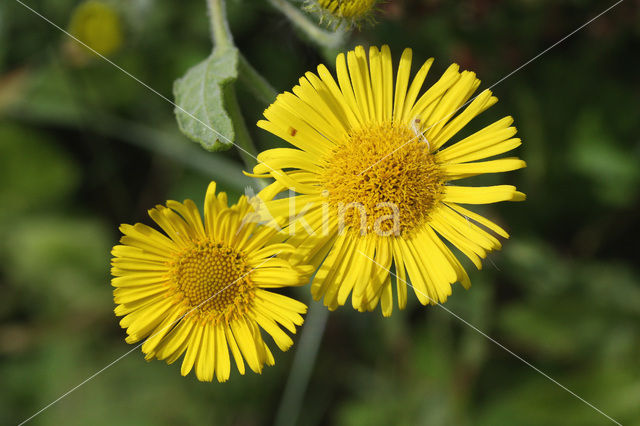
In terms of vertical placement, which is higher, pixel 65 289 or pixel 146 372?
pixel 65 289

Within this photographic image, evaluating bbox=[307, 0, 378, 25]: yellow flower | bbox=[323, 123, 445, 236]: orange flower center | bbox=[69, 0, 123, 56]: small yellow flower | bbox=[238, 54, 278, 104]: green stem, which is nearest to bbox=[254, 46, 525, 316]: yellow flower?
bbox=[323, 123, 445, 236]: orange flower center

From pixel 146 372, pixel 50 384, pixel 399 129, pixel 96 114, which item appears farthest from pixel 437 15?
pixel 50 384

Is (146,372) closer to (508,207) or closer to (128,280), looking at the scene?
(128,280)

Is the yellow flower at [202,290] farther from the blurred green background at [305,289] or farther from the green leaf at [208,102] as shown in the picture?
the blurred green background at [305,289]

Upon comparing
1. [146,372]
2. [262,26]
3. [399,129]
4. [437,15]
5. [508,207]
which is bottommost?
[146,372]

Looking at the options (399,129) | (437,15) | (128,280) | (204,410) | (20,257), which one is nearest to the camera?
(128,280)

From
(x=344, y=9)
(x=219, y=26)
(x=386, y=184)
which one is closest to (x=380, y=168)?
(x=386, y=184)

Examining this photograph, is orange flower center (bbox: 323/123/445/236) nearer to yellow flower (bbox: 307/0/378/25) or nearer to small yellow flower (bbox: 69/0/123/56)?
yellow flower (bbox: 307/0/378/25)
